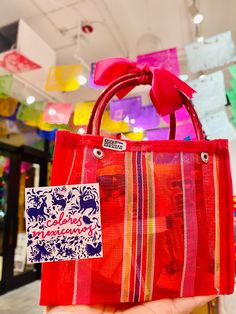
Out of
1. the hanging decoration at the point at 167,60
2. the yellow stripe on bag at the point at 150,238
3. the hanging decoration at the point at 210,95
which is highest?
the hanging decoration at the point at 167,60

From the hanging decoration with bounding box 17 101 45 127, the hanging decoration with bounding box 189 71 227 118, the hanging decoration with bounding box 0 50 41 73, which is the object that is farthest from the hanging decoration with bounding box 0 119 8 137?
the hanging decoration with bounding box 189 71 227 118

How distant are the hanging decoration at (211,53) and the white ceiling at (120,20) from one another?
1.12 metres

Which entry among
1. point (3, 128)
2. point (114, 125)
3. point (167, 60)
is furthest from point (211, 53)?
point (3, 128)

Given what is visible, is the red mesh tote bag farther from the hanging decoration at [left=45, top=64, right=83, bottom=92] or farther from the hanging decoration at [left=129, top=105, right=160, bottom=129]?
the hanging decoration at [left=45, top=64, right=83, bottom=92]

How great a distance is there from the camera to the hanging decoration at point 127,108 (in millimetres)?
1709

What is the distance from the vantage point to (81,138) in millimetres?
477

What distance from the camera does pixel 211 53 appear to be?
4.41ft

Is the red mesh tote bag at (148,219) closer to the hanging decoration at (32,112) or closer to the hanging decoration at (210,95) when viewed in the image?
the hanging decoration at (210,95)

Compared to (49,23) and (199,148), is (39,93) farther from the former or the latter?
(199,148)

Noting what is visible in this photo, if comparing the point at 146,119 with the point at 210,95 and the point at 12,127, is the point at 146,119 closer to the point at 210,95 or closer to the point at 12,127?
the point at 210,95

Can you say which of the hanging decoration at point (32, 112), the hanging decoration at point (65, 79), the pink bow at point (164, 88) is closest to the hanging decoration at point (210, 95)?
the pink bow at point (164, 88)

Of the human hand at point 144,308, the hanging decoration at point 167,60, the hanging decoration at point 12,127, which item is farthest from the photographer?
the hanging decoration at point 12,127

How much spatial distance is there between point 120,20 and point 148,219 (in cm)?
253

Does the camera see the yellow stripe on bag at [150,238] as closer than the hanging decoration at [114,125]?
Yes
